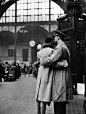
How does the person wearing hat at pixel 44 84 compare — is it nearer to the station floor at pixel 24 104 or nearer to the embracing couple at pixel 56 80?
the embracing couple at pixel 56 80

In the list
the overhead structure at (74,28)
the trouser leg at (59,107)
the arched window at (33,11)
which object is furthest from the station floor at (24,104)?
the arched window at (33,11)

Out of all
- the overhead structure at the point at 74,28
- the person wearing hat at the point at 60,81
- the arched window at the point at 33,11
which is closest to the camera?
the person wearing hat at the point at 60,81

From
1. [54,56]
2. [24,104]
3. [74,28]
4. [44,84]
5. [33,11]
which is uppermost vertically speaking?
[33,11]

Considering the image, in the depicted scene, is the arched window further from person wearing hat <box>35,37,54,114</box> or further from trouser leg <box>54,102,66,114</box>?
trouser leg <box>54,102,66,114</box>

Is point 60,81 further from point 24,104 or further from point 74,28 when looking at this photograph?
point 74,28

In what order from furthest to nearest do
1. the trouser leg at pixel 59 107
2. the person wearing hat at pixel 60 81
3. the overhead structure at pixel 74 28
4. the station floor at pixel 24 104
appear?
the overhead structure at pixel 74 28 < the station floor at pixel 24 104 < the trouser leg at pixel 59 107 < the person wearing hat at pixel 60 81

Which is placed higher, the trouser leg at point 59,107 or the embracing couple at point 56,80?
the embracing couple at point 56,80

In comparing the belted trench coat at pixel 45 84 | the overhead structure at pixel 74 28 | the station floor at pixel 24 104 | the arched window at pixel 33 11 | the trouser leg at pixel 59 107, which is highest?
the arched window at pixel 33 11

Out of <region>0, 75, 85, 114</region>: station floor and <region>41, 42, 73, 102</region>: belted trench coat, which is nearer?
<region>41, 42, 73, 102</region>: belted trench coat

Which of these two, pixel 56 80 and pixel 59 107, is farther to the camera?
pixel 59 107

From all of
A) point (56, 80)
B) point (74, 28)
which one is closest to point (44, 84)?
point (56, 80)

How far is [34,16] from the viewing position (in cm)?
3641

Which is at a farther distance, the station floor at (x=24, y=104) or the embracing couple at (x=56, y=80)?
the station floor at (x=24, y=104)

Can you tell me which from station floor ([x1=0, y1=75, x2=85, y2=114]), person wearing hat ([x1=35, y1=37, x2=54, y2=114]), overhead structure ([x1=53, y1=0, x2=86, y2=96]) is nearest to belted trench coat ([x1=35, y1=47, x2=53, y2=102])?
person wearing hat ([x1=35, y1=37, x2=54, y2=114])
